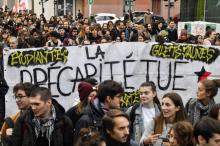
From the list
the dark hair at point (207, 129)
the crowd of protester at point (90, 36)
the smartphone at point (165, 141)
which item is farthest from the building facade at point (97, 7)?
the dark hair at point (207, 129)

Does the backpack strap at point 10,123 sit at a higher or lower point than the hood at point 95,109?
lower

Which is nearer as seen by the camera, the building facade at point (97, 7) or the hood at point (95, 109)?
the hood at point (95, 109)

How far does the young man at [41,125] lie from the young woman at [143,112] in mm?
1242

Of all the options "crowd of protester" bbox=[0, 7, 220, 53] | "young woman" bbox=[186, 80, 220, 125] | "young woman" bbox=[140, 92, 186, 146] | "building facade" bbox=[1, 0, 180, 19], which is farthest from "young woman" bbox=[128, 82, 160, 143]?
"building facade" bbox=[1, 0, 180, 19]

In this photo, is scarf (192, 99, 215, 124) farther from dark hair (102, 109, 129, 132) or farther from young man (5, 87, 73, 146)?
young man (5, 87, 73, 146)

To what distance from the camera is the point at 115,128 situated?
3.98 meters

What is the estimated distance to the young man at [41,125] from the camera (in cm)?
412

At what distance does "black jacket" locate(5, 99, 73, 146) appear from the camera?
162 inches

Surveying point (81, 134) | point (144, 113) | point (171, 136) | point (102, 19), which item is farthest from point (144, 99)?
point (102, 19)

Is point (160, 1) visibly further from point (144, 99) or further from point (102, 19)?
point (144, 99)

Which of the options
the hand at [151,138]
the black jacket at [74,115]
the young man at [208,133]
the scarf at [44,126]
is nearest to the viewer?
the young man at [208,133]

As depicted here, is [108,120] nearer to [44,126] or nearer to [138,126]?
[44,126]

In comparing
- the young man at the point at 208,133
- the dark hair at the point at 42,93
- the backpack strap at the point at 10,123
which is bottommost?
the backpack strap at the point at 10,123

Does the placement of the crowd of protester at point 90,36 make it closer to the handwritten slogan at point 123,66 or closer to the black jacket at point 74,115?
the handwritten slogan at point 123,66
